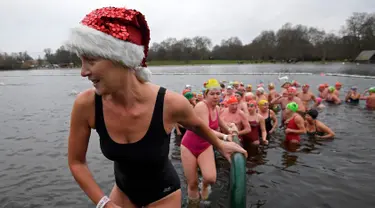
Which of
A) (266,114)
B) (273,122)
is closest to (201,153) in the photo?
(266,114)

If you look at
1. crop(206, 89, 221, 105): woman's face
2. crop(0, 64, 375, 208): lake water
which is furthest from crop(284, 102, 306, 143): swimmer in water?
crop(206, 89, 221, 105): woman's face

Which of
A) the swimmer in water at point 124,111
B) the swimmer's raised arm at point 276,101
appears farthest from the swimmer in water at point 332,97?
the swimmer in water at point 124,111

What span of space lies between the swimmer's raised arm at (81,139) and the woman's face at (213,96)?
3222 mm

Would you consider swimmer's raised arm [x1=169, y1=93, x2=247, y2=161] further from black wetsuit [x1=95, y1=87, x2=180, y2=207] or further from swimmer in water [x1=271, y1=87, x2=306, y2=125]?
swimmer in water [x1=271, y1=87, x2=306, y2=125]

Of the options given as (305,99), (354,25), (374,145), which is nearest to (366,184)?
(374,145)

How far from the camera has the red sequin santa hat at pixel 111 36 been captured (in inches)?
61.6

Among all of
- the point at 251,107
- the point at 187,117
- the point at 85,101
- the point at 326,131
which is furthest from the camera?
the point at 326,131

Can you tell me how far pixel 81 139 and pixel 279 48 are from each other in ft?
294

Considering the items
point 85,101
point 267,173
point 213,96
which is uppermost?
point 85,101

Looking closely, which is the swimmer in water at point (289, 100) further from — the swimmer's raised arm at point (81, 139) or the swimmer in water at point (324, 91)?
the swimmer's raised arm at point (81, 139)

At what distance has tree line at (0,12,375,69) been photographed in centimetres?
7025

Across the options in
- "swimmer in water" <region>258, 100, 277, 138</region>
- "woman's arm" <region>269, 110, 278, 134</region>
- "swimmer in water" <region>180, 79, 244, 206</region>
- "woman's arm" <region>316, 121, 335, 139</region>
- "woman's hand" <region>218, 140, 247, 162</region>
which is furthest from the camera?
"woman's arm" <region>269, 110, 278, 134</region>

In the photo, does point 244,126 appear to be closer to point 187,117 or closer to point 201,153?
point 201,153

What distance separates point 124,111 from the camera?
186cm
